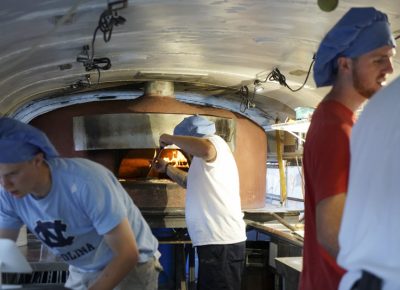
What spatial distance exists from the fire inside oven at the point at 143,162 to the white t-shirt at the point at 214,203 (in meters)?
2.13

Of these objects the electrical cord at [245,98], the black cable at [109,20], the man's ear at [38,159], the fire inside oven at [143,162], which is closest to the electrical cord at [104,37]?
the black cable at [109,20]

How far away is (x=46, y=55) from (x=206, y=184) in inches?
52.9

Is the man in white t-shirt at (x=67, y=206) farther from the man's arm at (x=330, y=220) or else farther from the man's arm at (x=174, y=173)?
the man's arm at (x=174, y=173)

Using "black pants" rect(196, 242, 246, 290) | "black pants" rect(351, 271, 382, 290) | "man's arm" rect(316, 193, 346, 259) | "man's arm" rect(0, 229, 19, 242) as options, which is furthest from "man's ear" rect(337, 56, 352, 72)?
"black pants" rect(196, 242, 246, 290)

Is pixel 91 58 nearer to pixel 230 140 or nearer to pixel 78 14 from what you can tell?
pixel 78 14

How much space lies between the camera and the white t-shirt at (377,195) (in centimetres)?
95

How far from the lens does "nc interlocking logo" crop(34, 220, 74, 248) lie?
66.2 inches

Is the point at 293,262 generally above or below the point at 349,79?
below

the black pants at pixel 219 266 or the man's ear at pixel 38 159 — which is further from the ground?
the man's ear at pixel 38 159

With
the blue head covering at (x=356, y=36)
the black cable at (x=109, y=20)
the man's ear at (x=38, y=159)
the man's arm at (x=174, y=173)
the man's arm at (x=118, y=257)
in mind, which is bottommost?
the man's arm at (x=118, y=257)

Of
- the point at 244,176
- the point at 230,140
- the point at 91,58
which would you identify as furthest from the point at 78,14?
the point at 244,176

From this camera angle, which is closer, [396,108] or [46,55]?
[396,108]

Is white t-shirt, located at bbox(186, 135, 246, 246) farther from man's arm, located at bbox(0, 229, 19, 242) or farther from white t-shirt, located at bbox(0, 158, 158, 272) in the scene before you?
man's arm, located at bbox(0, 229, 19, 242)

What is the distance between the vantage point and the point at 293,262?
2576 mm
